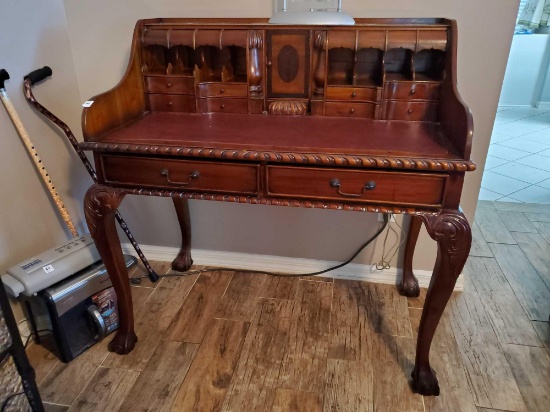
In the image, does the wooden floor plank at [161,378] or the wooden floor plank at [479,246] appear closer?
the wooden floor plank at [161,378]

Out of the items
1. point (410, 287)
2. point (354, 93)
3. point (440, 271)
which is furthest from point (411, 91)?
point (410, 287)

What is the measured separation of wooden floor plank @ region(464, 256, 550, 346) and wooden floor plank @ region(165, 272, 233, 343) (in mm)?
1184

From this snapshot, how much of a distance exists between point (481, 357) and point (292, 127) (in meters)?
1.12

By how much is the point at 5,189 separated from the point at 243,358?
3.61 feet

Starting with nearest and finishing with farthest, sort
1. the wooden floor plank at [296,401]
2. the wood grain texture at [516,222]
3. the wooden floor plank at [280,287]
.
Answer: the wooden floor plank at [296,401] < the wooden floor plank at [280,287] < the wood grain texture at [516,222]

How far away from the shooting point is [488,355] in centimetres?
Answer: 165

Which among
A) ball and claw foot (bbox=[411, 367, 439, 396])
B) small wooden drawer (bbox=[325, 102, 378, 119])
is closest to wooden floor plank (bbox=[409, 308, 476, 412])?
ball and claw foot (bbox=[411, 367, 439, 396])

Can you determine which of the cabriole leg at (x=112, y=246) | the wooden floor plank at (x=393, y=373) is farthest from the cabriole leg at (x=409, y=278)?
the cabriole leg at (x=112, y=246)

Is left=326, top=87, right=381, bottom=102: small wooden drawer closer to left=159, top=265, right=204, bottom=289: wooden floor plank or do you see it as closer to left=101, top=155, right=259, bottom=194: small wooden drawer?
left=101, top=155, right=259, bottom=194: small wooden drawer

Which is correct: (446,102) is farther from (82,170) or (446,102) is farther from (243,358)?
(82,170)

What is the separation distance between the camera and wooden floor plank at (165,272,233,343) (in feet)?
5.83

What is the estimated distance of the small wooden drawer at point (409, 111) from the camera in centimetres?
151

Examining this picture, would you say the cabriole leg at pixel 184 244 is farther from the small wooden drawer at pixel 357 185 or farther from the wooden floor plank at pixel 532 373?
the wooden floor plank at pixel 532 373

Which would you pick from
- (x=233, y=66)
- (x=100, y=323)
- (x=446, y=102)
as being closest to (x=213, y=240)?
(x=100, y=323)
